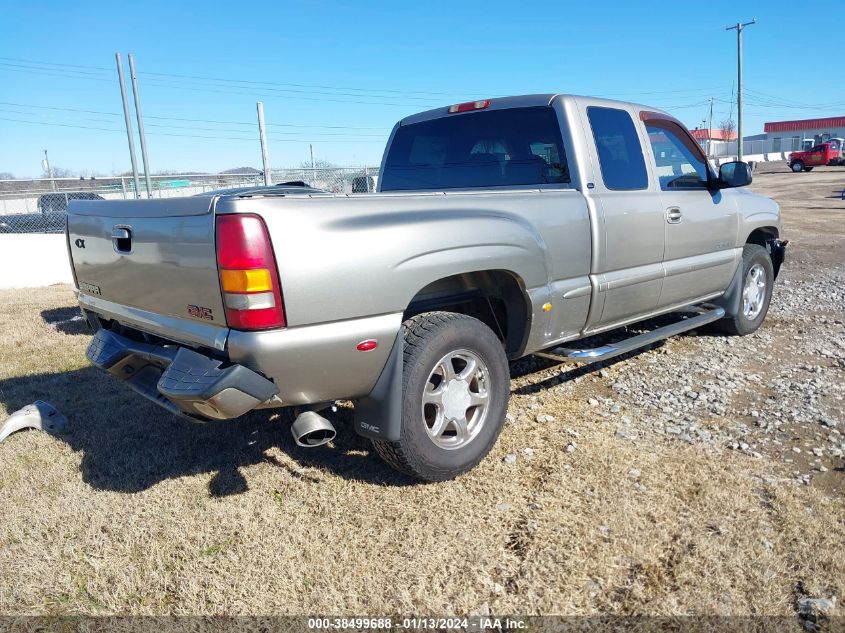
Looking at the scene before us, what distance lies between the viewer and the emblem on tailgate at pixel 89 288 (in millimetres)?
3551

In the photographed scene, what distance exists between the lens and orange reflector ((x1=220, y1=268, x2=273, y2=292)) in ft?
8.34

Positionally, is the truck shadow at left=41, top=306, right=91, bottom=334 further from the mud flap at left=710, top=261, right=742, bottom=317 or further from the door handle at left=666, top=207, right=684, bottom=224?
the mud flap at left=710, top=261, right=742, bottom=317

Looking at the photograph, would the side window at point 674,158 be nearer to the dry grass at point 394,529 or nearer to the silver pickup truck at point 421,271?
the silver pickup truck at point 421,271

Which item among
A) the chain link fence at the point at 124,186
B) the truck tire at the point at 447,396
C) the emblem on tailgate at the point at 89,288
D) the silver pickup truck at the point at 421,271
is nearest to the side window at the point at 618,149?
the silver pickup truck at the point at 421,271

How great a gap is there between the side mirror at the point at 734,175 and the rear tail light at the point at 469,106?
1.91 metres

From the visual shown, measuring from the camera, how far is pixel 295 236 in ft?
8.48

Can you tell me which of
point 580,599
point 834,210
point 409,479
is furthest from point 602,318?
point 834,210

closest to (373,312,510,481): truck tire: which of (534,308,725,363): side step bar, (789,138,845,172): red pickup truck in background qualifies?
(534,308,725,363): side step bar

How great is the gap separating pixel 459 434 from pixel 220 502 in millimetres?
1243

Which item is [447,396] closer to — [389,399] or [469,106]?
[389,399]

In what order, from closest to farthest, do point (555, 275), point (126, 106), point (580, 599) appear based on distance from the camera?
point (580, 599) → point (555, 275) → point (126, 106)

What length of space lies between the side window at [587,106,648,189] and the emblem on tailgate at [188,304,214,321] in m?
2.57

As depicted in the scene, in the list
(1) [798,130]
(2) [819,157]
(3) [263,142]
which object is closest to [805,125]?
(1) [798,130]

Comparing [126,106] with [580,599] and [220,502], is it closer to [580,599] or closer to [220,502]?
[220,502]
